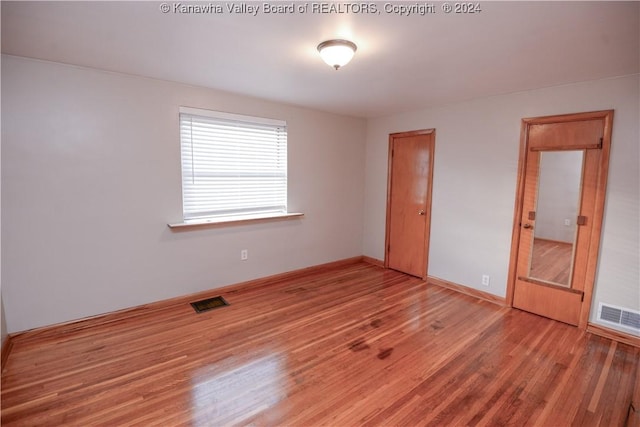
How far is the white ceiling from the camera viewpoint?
5.75 feet

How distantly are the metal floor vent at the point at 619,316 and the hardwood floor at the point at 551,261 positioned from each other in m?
0.34

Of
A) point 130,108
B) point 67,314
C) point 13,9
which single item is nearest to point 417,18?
point 13,9

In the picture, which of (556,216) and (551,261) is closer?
(556,216)

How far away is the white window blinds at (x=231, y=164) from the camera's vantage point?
10.9 ft

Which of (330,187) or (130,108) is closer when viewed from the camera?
(130,108)

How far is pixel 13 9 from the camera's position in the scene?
1.74 metres

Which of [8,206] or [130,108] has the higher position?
[130,108]

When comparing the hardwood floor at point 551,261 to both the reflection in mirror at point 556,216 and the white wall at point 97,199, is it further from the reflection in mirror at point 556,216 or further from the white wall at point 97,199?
the white wall at point 97,199

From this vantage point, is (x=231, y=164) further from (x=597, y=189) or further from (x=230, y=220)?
(x=597, y=189)

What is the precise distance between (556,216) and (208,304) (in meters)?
3.74

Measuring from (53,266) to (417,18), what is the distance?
3.42 metres

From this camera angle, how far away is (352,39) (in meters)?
2.04

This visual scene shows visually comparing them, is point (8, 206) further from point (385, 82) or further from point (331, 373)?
point (385, 82)

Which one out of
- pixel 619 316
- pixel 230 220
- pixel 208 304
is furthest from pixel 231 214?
pixel 619 316
